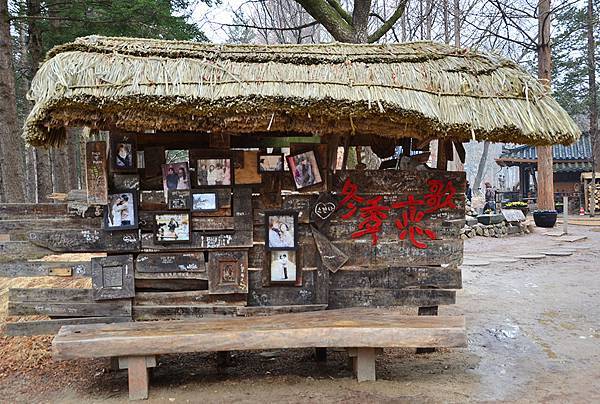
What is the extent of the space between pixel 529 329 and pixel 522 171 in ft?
70.2

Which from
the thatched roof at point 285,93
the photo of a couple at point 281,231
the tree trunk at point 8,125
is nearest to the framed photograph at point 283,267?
the photo of a couple at point 281,231

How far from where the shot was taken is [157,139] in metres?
4.74

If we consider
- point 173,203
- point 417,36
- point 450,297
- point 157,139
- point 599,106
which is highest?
point 417,36

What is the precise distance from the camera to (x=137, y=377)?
424cm

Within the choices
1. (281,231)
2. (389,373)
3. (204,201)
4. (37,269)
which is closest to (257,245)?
(281,231)

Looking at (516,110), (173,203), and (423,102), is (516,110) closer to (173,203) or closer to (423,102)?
(423,102)

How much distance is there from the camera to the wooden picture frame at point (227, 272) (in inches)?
184

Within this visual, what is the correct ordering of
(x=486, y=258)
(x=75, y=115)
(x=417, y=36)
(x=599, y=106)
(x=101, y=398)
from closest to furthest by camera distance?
(x=75, y=115)
(x=101, y=398)
(x=486, y=258)
(x=417, y=36)
(x=599, y=106)

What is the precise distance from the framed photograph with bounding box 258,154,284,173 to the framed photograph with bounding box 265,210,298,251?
1.33ft

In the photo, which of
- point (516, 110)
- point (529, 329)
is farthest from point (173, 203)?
point (529, 329)

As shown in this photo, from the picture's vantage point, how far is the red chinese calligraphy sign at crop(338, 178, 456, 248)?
4859mm

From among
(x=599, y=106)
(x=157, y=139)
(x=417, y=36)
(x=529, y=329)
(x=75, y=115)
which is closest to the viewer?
(x=75, y=115)

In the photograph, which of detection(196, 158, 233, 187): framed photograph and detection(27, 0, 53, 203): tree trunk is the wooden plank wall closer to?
detection(196, 158, 233, 187): framed photograph

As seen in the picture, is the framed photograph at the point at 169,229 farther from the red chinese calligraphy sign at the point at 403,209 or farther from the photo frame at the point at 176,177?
the red chinese calligraphy sign at the point at 403,209
